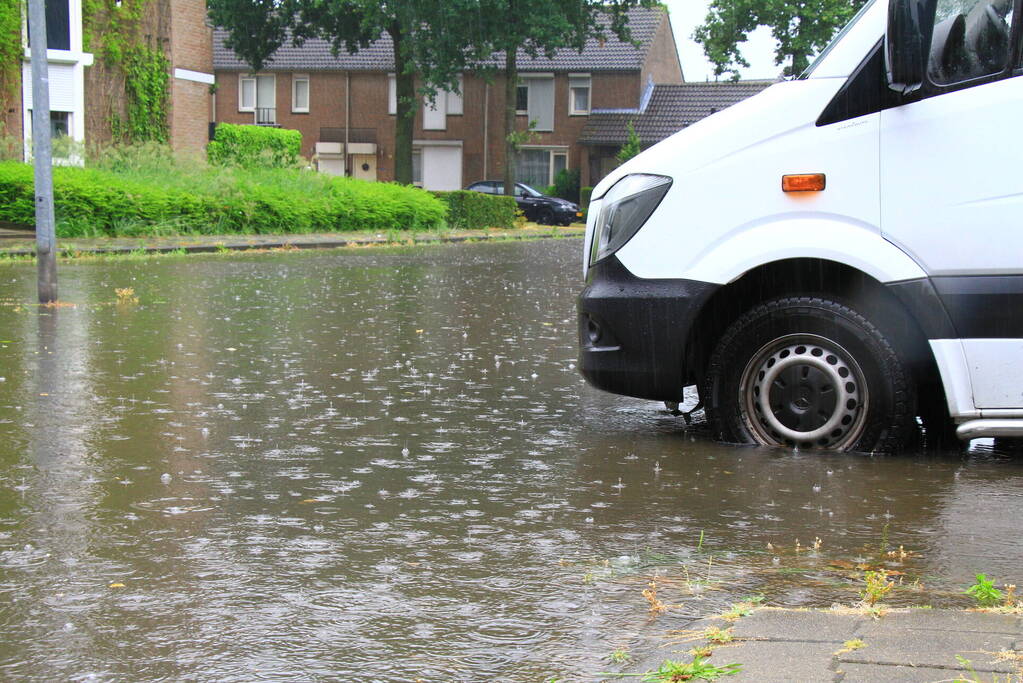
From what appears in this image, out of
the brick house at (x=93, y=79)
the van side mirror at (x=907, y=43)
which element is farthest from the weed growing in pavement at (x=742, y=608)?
the brick house at (x=93, y=79)

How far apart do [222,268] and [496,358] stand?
9605 millimetres

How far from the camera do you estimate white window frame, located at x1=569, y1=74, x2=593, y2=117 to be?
194ft

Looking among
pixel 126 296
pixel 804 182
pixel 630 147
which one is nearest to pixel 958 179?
pixel 804 182

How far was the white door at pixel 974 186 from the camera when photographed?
5.68 m

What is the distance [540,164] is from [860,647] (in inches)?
A: 2290

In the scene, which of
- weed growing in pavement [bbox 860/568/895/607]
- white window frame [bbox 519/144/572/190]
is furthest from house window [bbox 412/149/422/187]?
weed growing in pavement [bbox 860/568/895/607]

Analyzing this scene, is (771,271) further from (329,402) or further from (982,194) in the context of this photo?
(329,402)

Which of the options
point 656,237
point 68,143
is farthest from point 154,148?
point 656,237

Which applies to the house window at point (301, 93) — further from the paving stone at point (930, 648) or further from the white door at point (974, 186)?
the paving stone at point (930, 648)

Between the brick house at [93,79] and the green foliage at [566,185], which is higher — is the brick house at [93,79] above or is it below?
above

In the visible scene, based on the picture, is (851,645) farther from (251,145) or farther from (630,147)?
(630,147)

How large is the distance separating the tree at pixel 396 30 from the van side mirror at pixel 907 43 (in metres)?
37.9

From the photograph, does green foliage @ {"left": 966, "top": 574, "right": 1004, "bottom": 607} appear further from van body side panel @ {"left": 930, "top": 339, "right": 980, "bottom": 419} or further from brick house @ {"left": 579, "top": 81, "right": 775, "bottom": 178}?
brick house @ {"left": 579, "top": 81, "right": 775, "bottom": 178}

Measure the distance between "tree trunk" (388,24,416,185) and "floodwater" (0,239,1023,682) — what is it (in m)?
39.2
